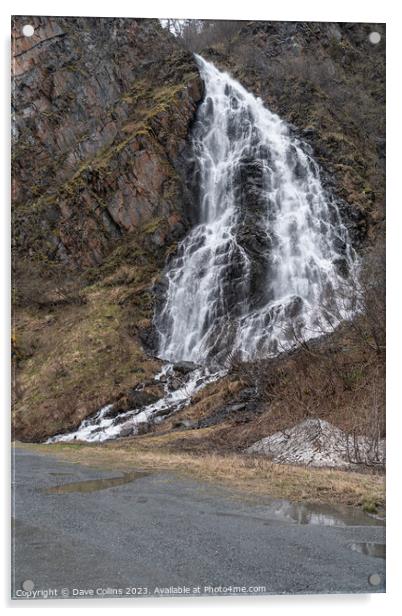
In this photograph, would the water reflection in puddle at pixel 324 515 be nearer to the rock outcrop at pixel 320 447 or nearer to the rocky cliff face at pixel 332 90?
the rock outcrop at pixel 320 447

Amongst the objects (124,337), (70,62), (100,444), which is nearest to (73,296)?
(124,337)

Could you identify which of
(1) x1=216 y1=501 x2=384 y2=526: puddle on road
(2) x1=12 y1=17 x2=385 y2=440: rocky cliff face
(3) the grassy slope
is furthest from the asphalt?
(2) x1=12 y1=17 x2=385 y2=440: rocky cliff face

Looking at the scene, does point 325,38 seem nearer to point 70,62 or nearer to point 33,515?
point 70,62

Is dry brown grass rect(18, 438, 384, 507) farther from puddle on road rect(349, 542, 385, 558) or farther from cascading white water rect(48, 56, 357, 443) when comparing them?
cascading white water rect(48, 56, 357, 443)

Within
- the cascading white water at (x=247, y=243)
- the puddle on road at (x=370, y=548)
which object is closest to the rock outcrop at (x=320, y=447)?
the puddle on road at (x=370, y=548)

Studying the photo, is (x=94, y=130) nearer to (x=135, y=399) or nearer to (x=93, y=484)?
(x=135, y=399)
